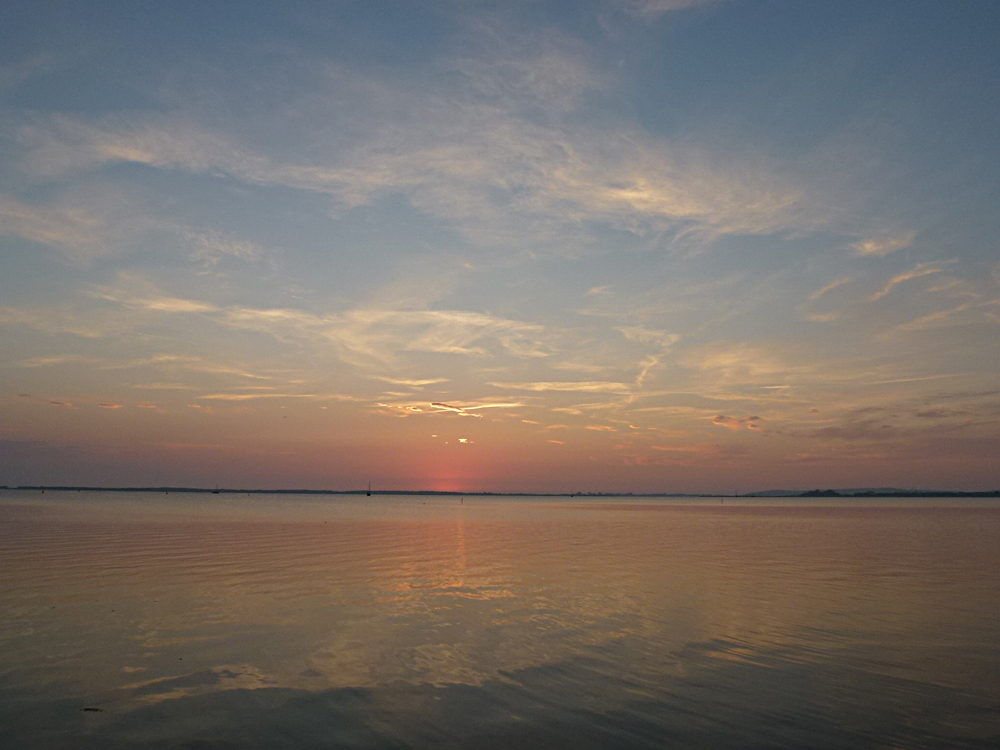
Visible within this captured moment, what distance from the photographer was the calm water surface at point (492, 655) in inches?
468

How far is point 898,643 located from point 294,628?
680 inches

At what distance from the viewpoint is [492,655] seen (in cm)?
1720

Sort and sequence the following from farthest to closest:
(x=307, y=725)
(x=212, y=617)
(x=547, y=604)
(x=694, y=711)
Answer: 1. (x=547, y=604)
2. (x=212, y=617)
3. (x=694, y=711)
4. (x=307, y=725)

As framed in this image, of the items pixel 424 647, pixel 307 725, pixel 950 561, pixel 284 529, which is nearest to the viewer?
pixel 307 725

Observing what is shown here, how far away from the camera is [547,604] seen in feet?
80.3

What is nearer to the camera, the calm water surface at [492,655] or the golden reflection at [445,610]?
the calm water surface at [492,655]

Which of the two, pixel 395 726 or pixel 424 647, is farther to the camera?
pixel 424 647

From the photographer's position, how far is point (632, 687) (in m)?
14.5

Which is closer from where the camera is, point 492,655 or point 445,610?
point 492,655

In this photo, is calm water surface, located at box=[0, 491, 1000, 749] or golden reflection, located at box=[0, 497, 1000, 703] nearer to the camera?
calm water surface, located at box=[0, 491, 1000, 749]

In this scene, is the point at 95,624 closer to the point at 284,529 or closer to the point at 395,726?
the point at 395,726

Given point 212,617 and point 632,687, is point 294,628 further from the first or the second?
point 632,687

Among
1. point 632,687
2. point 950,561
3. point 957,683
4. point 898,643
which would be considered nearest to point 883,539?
point 950,561

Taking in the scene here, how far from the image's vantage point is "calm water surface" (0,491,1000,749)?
11.9m
